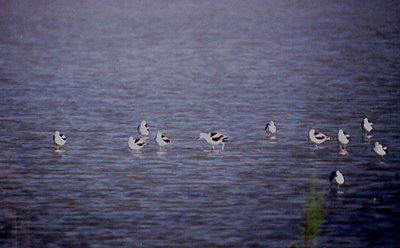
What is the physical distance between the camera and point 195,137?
2605 cm

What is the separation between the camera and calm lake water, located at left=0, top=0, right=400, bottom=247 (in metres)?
16.7

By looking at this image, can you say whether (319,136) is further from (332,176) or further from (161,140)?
(161,140)

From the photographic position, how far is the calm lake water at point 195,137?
54.7 ft

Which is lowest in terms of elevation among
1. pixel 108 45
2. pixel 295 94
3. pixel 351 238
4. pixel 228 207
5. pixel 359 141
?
pixel 351 238

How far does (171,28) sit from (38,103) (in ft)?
122

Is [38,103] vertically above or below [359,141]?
above

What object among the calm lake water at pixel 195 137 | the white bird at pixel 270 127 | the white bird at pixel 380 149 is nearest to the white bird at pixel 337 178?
the calm lake water at pixel 195 137

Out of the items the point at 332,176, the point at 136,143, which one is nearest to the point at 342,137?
the point at 332,176

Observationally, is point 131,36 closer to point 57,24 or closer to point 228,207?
point 57,24

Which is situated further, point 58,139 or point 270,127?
point 270,127

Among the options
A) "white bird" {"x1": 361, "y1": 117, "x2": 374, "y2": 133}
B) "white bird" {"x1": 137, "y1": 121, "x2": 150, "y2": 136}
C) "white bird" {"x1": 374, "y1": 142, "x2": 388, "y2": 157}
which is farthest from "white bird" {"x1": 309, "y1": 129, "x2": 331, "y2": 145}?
"white bird" {"x1": 137, "y1": 121, "x2": 150, "y2": 136}

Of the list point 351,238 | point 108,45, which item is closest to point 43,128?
point 351,238

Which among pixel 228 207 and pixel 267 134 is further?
pixel 267 134

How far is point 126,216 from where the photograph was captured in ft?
57.1
